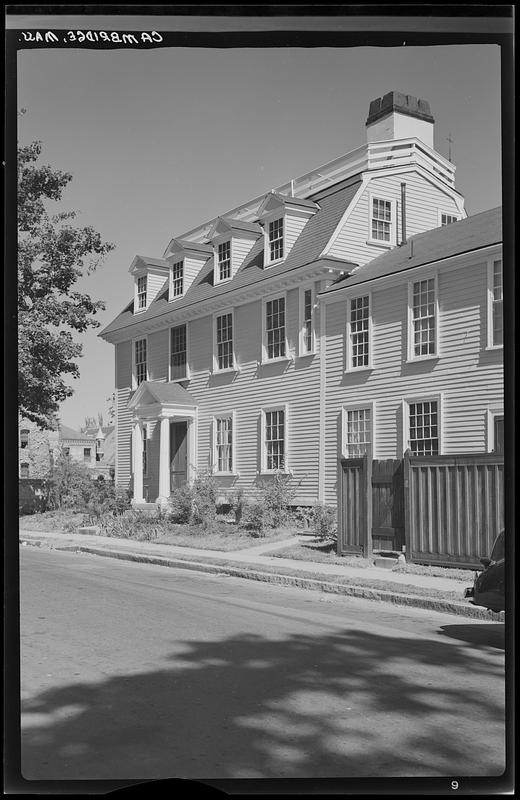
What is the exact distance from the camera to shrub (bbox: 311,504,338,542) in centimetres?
1128

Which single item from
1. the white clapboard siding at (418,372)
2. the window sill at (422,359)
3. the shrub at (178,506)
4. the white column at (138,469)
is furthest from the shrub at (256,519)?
the white column at (138,469)

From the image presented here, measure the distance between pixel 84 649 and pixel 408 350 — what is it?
250 inches

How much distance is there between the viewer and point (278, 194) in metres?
5.13

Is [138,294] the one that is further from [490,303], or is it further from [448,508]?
[448,508]

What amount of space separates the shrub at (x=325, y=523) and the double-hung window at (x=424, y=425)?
174 cm

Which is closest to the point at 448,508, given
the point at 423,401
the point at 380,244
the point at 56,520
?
the point at 423,401

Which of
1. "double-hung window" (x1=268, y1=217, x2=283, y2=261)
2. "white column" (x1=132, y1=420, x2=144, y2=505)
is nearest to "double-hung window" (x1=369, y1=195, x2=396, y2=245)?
"double-hung window" (x1=268, y1=217, x2=283, y2=261)

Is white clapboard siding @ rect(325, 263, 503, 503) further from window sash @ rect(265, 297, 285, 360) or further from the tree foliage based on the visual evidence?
the tree foliage

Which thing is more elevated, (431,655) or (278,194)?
(278,194)

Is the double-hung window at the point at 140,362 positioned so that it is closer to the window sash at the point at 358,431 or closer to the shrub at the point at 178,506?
the shrub at the point at 178,506

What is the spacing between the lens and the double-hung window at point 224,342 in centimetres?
970

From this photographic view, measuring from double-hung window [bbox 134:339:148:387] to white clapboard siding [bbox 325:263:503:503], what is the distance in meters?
2.59
